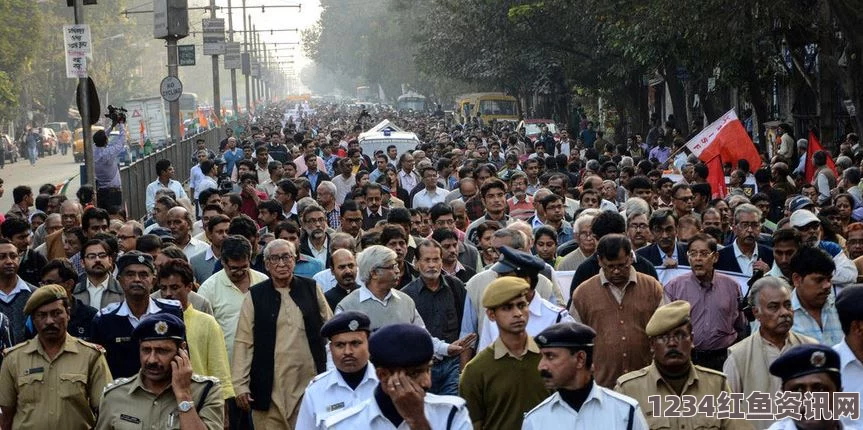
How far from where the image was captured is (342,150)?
27.7 metres

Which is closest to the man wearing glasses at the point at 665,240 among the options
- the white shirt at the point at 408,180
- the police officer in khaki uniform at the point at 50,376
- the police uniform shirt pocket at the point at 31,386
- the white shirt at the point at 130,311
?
the white shirt at the point at 130,311

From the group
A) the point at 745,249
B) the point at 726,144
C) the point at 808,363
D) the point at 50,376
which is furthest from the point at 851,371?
the point at 726,144

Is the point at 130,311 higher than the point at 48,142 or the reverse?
higher

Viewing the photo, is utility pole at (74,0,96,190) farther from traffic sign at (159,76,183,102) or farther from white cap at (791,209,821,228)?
traffic sign at (159,76,183,102)

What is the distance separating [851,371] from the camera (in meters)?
6.21

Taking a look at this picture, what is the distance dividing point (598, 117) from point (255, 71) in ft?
155

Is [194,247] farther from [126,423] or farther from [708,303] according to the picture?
[126,423]

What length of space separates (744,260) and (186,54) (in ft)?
79.7

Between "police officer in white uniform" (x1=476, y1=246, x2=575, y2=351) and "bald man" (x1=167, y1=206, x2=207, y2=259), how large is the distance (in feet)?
14.7

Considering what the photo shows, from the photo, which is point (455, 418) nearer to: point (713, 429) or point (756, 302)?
point (713, 429)

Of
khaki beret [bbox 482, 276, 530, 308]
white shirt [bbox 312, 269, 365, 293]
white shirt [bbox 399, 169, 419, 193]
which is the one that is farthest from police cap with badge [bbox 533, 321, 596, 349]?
white shirt [bbox 399, 169, 419, 193]

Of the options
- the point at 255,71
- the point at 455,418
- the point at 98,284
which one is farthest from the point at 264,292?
the point at 255,71

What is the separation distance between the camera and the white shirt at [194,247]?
11797 mm

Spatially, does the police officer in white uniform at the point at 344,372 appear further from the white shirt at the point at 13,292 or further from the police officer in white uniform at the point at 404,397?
the white shirt at the point at 13,292
